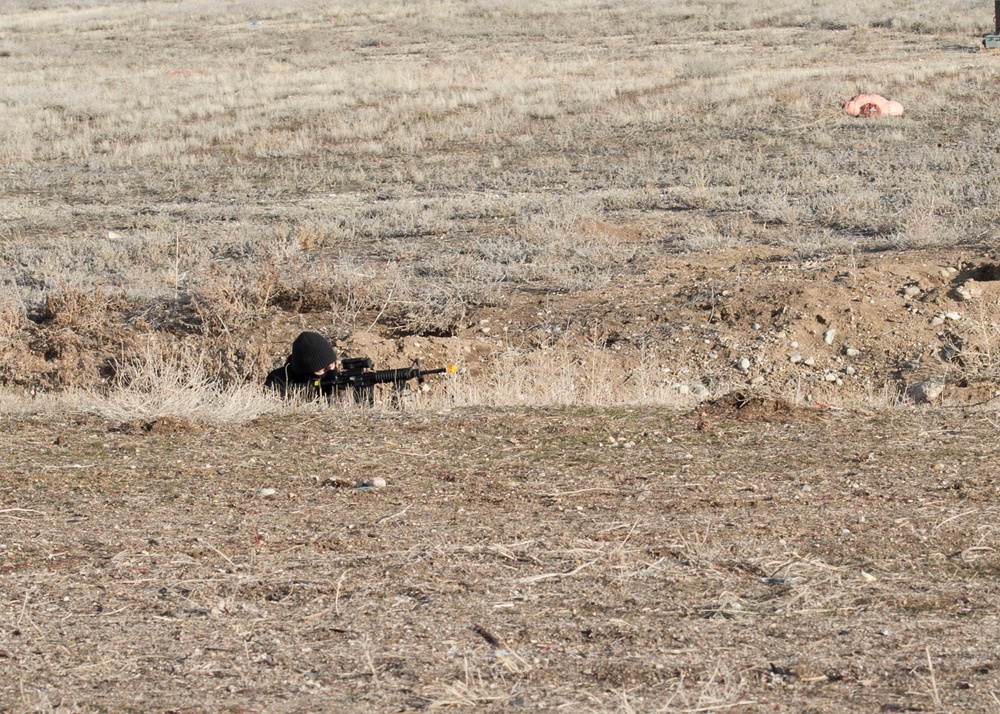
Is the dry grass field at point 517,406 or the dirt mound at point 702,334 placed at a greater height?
the dry grass field at point 517,406

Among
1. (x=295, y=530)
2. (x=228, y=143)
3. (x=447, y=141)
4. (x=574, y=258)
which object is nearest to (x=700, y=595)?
(x=295, y=530)

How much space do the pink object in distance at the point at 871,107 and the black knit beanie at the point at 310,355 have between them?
1678 centimetres

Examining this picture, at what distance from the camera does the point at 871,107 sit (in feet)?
70.2

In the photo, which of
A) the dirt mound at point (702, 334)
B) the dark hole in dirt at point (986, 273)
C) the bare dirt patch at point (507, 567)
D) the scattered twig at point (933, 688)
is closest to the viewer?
the scattered twig at point (933, 688)

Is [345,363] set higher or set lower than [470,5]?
lower

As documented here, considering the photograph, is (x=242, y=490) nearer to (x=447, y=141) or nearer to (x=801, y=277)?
(x=801, y=277)

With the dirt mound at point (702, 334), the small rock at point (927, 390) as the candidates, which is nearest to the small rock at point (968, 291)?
the dirt mound at point (702, 334)

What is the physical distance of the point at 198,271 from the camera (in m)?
12.2

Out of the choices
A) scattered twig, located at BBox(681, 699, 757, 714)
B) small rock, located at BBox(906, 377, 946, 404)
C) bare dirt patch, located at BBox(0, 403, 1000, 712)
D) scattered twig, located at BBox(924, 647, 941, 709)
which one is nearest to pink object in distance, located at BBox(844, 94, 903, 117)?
small rock, located at BBox(906, 377, 946, 404)

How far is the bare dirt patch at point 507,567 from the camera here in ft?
9.77

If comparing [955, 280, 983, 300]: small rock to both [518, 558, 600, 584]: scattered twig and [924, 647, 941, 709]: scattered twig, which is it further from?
[924, 647, 941, 709]: scattered twig

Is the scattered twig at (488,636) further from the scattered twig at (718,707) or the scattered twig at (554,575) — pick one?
the scattered twig at (718,707)

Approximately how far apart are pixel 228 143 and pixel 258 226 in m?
8.01

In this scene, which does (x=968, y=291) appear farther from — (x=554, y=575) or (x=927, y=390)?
(x=554, y=575)
